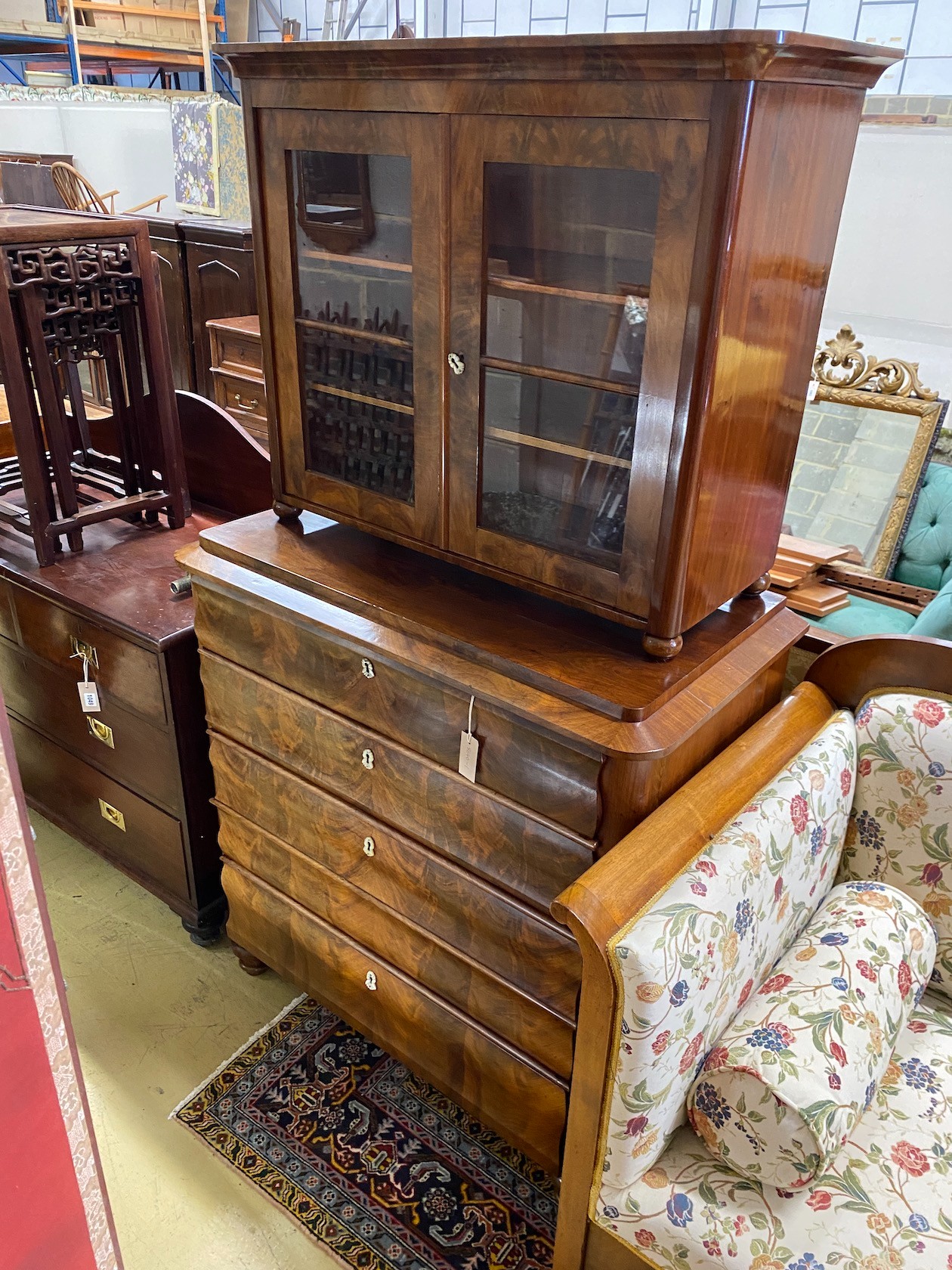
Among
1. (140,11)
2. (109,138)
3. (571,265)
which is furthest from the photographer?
(140,11)

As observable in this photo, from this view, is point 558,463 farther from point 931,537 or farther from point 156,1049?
point 156,1049

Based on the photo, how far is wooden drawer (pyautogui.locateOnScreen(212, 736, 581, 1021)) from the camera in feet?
4.33

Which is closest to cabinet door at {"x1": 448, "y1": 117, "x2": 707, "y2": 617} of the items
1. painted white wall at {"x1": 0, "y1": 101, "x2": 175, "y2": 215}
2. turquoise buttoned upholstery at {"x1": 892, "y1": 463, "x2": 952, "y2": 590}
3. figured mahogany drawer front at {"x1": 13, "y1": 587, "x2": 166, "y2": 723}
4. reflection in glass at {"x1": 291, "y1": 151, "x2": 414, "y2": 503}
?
reflection in glass at {"x1": 291, "y1": 151, "x2": 414, "y2": 503}

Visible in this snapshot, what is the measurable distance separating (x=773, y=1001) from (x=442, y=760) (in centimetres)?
55

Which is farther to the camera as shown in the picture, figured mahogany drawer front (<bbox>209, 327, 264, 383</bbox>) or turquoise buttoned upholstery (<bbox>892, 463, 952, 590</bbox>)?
figured mahogany drawer front (<bbox>209, 327, 264, 383</bbox>)

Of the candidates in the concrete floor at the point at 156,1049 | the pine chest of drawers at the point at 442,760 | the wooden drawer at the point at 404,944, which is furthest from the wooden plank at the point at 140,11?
the wooden drawer at the point at 404,944

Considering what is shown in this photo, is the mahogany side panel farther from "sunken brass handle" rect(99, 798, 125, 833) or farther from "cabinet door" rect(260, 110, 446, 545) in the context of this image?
"sunken brass handle" rect(99, 798, 125, 833)

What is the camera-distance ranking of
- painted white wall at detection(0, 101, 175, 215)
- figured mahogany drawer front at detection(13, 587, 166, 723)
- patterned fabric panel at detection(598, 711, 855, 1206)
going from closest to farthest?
patterned fabric panel at detection(598, 711, 855, 1206)
figured mahogany drawer front at detection(13, 587, 166, 723)
painted white wall at detection(0, 101, 175, 215)

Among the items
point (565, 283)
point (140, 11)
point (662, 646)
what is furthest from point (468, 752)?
point (140, 11)

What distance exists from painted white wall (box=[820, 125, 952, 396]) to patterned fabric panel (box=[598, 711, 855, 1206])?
2017mm

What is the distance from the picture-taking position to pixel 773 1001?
1228mm

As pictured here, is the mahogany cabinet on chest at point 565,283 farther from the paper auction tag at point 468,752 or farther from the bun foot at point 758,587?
the paper auction tag at point 468,752

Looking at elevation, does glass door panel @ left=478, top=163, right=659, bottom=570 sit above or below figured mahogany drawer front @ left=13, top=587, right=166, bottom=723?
above

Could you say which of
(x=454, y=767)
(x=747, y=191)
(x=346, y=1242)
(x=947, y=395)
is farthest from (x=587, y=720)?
(x=947, y=395)
